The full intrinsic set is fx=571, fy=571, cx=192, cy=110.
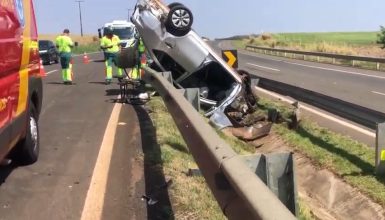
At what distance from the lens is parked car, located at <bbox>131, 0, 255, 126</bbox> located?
1062cm

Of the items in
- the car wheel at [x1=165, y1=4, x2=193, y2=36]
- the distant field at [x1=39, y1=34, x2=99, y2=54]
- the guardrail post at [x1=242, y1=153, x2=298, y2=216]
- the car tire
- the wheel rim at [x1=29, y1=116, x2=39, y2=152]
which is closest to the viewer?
the guardrail post at [x1=242, y1=153, x2=298, y2=216]

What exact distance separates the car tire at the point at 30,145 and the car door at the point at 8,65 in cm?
109

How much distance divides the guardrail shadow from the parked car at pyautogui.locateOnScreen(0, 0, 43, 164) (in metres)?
1.39

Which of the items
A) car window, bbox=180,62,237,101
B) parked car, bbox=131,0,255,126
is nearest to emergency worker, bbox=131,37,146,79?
parked car, bbox=131,0,255,126

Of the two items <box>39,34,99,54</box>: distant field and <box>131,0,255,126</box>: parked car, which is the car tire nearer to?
<box>131,0,255,126</box>: parked car

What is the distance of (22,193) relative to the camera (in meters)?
5.68

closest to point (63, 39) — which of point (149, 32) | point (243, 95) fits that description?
point (149, 32)

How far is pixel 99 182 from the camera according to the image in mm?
6016

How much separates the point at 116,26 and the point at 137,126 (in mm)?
27637

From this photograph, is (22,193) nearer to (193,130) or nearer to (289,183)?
(193,130)

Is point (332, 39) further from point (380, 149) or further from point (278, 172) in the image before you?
point (278, 172)

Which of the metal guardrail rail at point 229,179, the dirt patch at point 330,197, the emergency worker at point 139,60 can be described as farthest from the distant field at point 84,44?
the metal guardrail rail at point 229,179

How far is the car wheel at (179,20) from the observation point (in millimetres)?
11049

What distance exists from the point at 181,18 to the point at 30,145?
17.3ft
